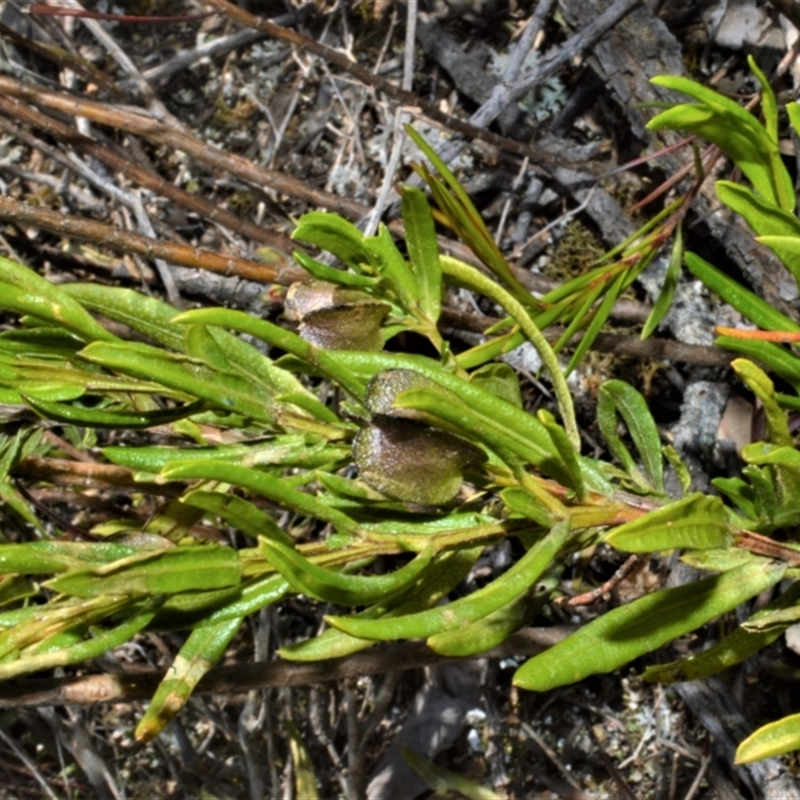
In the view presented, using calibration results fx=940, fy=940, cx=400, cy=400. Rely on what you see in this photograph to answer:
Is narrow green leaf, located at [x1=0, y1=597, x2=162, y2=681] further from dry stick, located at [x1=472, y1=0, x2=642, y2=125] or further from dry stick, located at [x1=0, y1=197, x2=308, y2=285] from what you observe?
dry stick, located at [x1=472, y1=0, x2=642, y2=125]

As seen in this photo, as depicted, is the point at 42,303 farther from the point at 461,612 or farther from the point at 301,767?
the point at 301,767

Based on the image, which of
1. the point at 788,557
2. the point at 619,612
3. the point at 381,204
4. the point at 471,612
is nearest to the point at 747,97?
the point at 381,204

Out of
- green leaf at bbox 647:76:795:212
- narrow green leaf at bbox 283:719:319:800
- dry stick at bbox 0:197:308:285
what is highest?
green leaf at bbox 647:76:795:212

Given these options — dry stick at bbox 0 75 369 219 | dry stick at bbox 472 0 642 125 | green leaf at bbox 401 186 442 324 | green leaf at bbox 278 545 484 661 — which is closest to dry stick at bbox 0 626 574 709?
green leaf at bbox 278 545 484 661

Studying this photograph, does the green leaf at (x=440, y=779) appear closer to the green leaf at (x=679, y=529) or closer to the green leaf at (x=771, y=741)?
the green leaf at (x=771, y=741)

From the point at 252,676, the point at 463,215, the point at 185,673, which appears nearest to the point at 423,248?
the point at 463,215

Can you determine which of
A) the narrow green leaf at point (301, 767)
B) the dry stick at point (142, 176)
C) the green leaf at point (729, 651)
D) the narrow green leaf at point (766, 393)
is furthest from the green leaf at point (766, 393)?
the narrow green leaf at point (301, 767)
